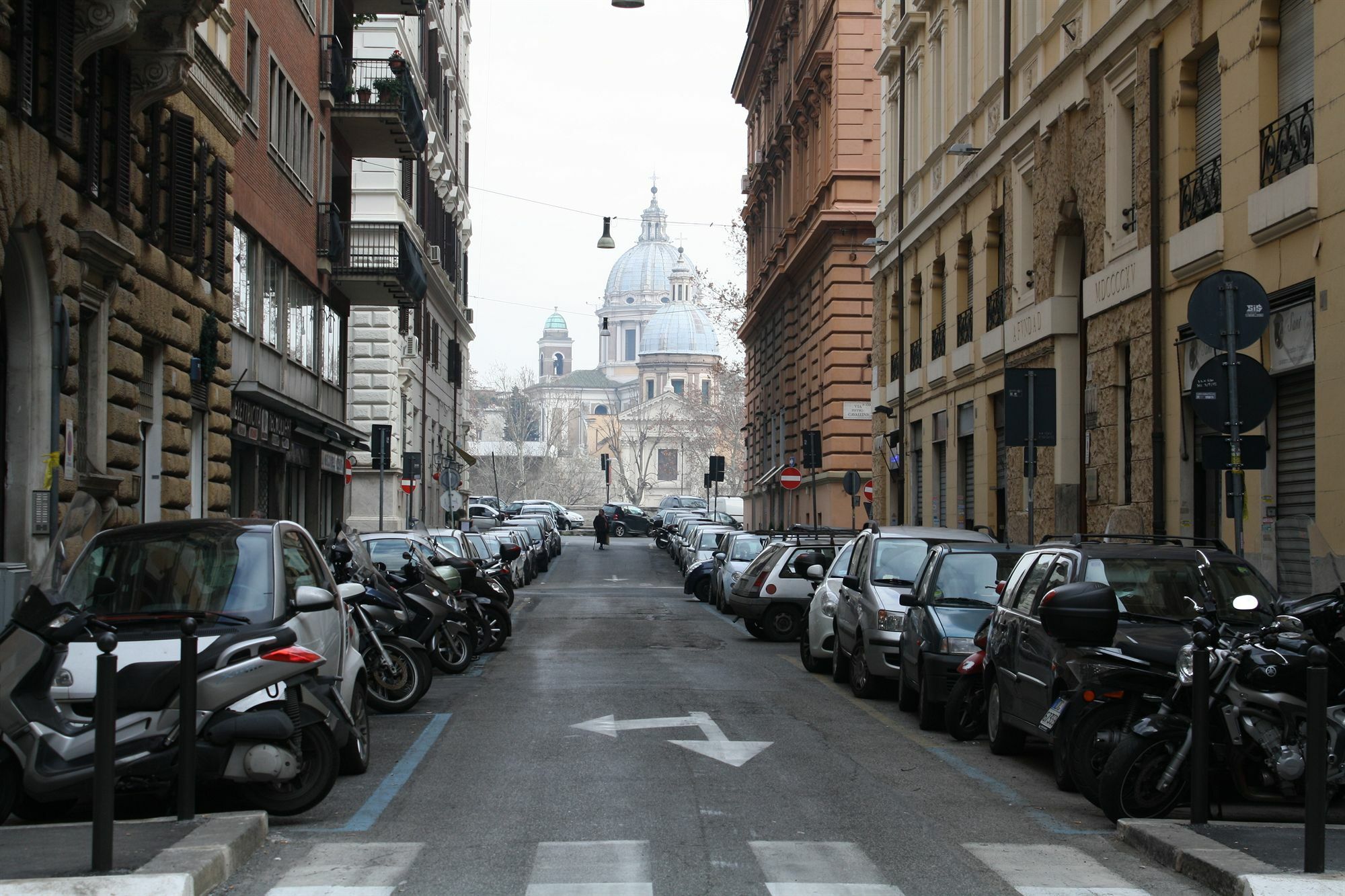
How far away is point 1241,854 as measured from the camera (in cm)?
745

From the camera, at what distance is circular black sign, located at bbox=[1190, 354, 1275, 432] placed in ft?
38.2

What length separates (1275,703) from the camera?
8352 millimetres

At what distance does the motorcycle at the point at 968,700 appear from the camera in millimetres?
12508

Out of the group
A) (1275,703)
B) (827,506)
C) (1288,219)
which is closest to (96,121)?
(1288,219)

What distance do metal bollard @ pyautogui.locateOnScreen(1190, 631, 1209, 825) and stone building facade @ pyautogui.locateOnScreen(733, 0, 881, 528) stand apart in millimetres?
32529

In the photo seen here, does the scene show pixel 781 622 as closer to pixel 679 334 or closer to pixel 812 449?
pixel 812 449

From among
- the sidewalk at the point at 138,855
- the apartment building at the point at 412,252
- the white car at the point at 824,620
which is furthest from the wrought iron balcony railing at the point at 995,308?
the sidewalk at the point at 138,855

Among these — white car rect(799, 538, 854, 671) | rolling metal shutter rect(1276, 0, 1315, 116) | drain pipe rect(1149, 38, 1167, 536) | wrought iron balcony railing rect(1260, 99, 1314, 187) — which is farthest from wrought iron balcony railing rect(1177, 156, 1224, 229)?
white car rect(799, 538, 854, 671)

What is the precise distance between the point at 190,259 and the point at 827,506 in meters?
25.5

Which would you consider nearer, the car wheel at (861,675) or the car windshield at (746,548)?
the car wheel at (861,675)

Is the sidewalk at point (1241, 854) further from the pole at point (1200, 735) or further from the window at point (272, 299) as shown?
the window at point (272, 299)

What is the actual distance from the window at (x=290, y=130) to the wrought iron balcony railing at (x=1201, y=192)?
14.6 metres

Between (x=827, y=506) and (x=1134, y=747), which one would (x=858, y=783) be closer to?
(x=1134, y=747)

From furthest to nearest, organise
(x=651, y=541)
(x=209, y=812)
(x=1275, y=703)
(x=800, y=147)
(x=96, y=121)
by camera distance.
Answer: (x=651, y=541) → (x=800, y=147) → (x=96, y=121) → (x=209, y=812) → (x=1275, y=703)
